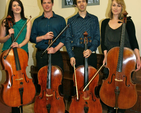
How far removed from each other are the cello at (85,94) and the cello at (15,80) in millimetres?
566

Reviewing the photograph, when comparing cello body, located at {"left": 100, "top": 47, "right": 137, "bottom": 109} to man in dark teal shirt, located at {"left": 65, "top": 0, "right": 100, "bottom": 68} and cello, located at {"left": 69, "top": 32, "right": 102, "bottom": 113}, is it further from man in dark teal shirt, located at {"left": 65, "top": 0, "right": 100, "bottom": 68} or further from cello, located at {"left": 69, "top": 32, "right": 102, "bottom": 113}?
man in dark teal shirt, located at {"left": 65, "top": 0, "right": 100, "bottom": 68}

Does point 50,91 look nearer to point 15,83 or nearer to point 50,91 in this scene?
point 50,91

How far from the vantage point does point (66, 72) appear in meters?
2.99

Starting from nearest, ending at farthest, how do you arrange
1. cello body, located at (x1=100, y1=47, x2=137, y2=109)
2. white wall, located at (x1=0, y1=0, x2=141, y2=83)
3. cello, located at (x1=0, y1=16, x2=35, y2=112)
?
cello body, located at (x1=100, y1=47, x2=137, y2=109) → cello, located at (x1=0, y1=16, x2=35, y2=112) → white wall, located at (x1=0, y1=0, x2=141, y2=83)

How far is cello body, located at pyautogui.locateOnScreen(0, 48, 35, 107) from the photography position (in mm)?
1836

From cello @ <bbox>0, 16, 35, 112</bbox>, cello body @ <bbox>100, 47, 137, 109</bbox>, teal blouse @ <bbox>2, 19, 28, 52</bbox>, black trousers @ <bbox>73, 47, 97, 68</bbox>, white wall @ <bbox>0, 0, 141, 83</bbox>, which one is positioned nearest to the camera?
cello body @ <bbox>100, 47, 137, 109</bbox>

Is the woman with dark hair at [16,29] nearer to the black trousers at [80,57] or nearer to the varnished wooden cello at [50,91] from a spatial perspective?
the varnished wooden cello at [50,91]

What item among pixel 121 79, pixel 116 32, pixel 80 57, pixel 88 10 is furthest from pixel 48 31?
pixel 88 10

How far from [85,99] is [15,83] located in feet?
2.63

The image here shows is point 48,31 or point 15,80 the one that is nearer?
point 15,80

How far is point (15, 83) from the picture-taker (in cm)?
186

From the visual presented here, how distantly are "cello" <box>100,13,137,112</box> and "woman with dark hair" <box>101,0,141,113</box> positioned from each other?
0.13 m

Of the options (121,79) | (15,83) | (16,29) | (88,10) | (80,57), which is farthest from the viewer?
(88,10)

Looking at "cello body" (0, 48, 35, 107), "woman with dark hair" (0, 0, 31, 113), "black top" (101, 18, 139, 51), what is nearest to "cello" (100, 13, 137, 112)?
"black top" (101, 18, 139, 51)
